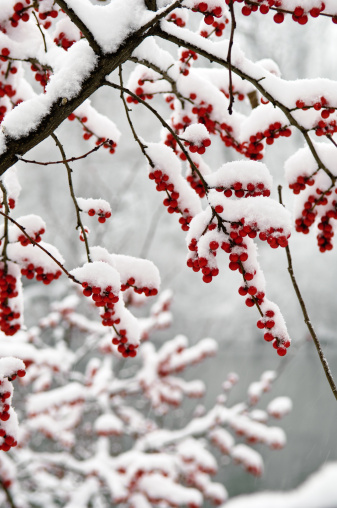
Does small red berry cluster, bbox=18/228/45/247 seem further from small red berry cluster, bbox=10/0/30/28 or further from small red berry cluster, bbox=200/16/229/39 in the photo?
small red berry cluster, bbox=200/16/229/39

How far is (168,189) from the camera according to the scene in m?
1.50

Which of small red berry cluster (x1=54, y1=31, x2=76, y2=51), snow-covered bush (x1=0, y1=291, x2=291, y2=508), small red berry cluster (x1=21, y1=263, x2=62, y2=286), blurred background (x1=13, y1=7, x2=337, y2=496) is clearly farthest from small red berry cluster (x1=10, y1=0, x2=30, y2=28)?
blurred background (x1=13, y1=7, x2=337, y2=496)

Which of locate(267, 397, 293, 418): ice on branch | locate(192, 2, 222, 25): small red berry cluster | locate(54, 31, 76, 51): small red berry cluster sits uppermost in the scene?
locate(267, 397, 293, 418): ice on branch

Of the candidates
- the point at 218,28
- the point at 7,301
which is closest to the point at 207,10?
the point at 218,28

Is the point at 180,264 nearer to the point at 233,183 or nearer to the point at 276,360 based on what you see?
the point at 276,360

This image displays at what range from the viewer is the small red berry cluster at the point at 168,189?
4.83 ft

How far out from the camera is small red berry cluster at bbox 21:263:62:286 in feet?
5.48

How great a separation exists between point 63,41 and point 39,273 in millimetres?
925

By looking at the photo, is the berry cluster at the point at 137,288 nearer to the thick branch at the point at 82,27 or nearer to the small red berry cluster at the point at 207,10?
the thick branch at the point at 82,27

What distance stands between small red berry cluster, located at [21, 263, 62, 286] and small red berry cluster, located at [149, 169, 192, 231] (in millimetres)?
485

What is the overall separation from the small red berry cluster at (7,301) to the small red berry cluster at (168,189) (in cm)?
65

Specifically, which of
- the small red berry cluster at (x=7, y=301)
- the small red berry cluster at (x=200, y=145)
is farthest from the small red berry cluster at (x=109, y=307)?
the small red berry cluster at (x=200, y=145)

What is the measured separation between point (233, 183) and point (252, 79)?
0.31 metres

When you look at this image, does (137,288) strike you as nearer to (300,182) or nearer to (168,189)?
(168,189)
